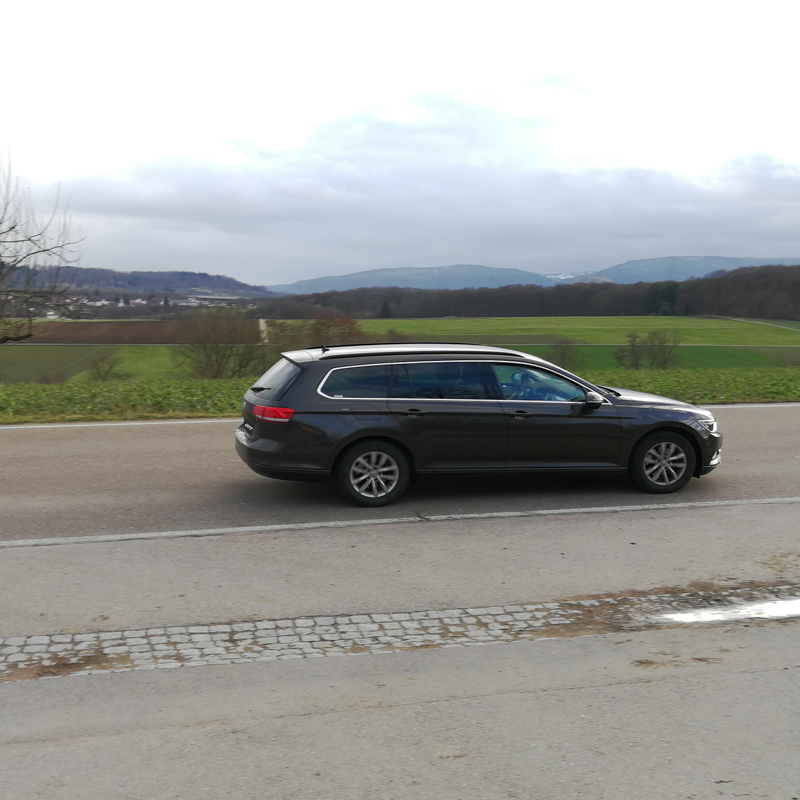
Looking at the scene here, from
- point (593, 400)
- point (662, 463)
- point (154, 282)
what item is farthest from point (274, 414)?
point (154, 282)

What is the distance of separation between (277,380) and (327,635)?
3776mm

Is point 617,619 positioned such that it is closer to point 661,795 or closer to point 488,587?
point 488,587

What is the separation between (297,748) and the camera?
402cm

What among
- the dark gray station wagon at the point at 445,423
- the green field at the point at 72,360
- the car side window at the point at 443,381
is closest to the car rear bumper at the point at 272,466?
the dark gray station wagon at the point at 445,423

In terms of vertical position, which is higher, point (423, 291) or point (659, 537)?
point (423, 291)

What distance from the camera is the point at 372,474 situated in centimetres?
845

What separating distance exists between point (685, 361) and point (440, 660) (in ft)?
165

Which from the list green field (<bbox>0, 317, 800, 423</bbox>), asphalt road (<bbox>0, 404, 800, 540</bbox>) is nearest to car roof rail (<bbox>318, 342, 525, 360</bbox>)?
asphalt road (<bbox>0, 404, 800, 540</bbox>)

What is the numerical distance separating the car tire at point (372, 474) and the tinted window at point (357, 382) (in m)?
0.49

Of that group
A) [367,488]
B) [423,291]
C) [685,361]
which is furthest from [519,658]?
[423,291]

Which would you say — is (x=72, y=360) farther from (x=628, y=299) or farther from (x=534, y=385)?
(x=628, y=299)

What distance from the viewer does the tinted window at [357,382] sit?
8.48 metres

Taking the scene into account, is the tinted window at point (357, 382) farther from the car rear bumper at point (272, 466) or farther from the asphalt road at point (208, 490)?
the asphalt road at point (208, 490)

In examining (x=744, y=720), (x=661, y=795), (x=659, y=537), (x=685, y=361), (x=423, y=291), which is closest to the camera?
(x=661, y=795)
